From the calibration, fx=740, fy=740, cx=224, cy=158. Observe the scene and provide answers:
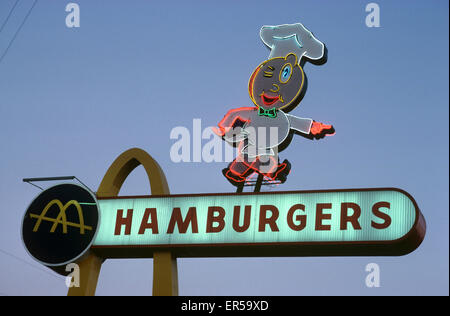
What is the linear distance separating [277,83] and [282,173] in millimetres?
3291

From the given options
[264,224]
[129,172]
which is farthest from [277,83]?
[129,172]

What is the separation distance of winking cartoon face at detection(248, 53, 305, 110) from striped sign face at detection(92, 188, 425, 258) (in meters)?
3.30

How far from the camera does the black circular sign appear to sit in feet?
69.3

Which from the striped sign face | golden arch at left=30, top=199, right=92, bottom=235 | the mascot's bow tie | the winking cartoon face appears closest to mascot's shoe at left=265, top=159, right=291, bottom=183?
the striped sign face

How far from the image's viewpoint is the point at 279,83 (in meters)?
23.2

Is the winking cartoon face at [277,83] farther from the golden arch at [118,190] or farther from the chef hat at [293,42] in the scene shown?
the golden arch at [118,190]

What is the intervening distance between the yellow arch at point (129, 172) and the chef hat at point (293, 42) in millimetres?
5346

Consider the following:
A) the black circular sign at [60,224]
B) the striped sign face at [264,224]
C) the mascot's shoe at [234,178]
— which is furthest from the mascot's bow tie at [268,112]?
the black circular sign at [60,224]

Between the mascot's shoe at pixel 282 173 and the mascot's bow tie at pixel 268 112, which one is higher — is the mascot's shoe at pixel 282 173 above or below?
below

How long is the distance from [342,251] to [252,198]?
2.95 meters

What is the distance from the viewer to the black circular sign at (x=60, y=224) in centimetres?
2111

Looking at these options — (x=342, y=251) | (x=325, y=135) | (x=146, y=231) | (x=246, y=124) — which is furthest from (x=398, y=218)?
(x=146, y=231)

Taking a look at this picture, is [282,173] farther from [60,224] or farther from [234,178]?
[60,224]

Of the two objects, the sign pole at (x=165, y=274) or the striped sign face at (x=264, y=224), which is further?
the sign pole at (x=165, y=274)
